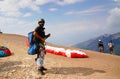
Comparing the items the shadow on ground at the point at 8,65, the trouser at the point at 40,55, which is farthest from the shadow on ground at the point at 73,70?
the shadow on ground at the point at 8,65

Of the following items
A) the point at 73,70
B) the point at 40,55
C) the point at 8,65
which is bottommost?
the point at 73,70

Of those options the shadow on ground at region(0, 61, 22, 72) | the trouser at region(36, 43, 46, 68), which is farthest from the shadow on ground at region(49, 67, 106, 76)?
the shadow on ground at region(0, 61, 22, 72)

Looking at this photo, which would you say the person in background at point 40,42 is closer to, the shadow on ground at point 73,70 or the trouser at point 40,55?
the trouser at point 40,55

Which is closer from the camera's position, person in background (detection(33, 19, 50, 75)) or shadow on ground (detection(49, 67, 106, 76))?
person in background (detection(33, 19, 50, 75))

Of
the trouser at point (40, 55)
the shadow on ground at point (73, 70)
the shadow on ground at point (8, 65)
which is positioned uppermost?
the trouser at point (40, 55)

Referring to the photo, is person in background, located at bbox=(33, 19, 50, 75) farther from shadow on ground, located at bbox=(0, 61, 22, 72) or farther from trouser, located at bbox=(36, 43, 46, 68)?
shadow on ground, located at bbox=(0, 61, 22, 72)

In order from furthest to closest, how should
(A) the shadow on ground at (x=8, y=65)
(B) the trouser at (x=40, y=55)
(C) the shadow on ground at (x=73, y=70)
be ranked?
1. (A) the shadow on ground at (x=8, y=65)
2. (C) the shadow on ground at (x=73, y=70)
3. (B) the trouser at (x=40, y=55)

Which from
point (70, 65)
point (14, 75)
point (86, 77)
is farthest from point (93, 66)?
point (14, 75)

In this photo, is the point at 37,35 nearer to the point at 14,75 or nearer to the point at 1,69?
the point at 14,75

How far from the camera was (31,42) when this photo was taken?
50.5 feet

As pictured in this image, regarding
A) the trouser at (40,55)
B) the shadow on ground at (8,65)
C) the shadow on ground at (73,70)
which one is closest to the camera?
the trouser at (40,55)

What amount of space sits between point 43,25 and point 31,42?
1254 millimetres

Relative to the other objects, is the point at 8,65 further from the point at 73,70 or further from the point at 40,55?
the point at 73,70

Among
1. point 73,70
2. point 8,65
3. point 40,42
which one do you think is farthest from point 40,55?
point 8,65
